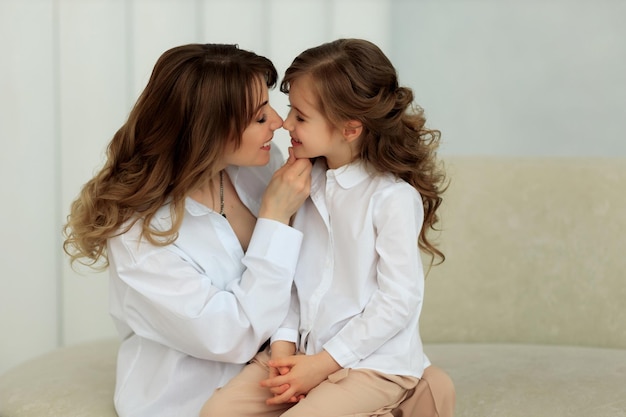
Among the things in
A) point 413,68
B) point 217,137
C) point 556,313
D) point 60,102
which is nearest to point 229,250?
point 217,137

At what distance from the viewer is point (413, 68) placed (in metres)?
3.09

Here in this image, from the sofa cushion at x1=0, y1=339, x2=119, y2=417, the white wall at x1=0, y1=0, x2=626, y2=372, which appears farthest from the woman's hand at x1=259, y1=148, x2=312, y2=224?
the white wall at x1=0, y1=0, x2=626, y2=372

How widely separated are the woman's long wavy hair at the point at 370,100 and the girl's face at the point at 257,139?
0.07 m

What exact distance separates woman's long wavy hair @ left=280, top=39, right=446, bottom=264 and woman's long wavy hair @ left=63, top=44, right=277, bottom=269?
117 millimetres

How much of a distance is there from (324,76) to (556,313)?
103cm

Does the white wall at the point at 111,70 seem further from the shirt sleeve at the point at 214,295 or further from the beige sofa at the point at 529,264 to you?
the shirt sleeve at the point at 214,295

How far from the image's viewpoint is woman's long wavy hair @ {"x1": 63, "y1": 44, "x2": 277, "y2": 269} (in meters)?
1.78

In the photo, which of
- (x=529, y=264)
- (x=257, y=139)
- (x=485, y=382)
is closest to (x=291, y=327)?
(x=257, y=139)

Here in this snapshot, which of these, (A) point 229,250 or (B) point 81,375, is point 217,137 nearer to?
(A) point 229,250

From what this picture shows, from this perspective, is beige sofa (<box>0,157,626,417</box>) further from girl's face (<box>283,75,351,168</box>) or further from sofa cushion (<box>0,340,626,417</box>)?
girl's face (<box>283,75,351,168</box>)

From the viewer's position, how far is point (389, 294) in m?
1.71

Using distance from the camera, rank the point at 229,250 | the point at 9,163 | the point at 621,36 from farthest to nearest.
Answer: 1. the point at 621,36
2. the point at 9,163
3. the point at 229,250

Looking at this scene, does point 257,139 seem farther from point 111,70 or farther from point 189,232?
point 111,70

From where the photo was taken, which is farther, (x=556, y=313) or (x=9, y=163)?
(x=9, y=163)
